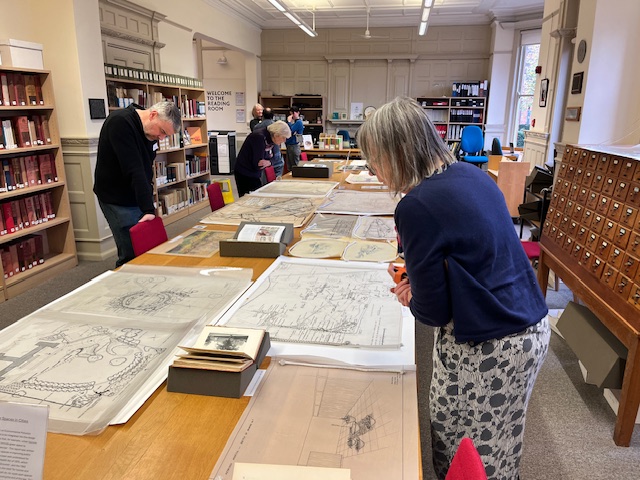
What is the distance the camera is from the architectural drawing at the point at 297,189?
3846 mm

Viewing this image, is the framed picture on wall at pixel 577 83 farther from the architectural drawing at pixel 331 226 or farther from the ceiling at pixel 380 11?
the ceiling at pixel 380 11

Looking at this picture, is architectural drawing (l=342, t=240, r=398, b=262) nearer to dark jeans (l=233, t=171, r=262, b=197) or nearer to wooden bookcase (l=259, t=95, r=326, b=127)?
dark jeans (l=233, t=171, r=262, b=197)

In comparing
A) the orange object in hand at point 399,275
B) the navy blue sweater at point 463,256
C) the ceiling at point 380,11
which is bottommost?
the orange object in hand at point 399,275

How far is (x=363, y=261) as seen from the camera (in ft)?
7.12

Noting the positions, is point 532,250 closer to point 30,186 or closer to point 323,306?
point 323,306

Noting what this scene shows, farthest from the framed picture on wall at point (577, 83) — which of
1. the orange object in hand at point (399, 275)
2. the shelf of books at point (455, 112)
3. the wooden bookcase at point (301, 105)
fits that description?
the wooden bookcase at point (301, 105)

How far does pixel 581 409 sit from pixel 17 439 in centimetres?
261

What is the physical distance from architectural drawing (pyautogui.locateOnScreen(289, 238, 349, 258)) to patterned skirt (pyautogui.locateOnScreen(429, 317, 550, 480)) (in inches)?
38.9

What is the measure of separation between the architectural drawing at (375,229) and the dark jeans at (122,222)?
5.08ft

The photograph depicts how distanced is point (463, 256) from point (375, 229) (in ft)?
5.33

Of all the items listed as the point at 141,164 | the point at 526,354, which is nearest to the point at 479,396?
the point at 526,354

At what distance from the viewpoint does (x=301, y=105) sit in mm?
10898

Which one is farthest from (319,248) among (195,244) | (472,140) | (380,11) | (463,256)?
(380,11)

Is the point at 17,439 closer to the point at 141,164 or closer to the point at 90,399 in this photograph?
the point at 90,399
